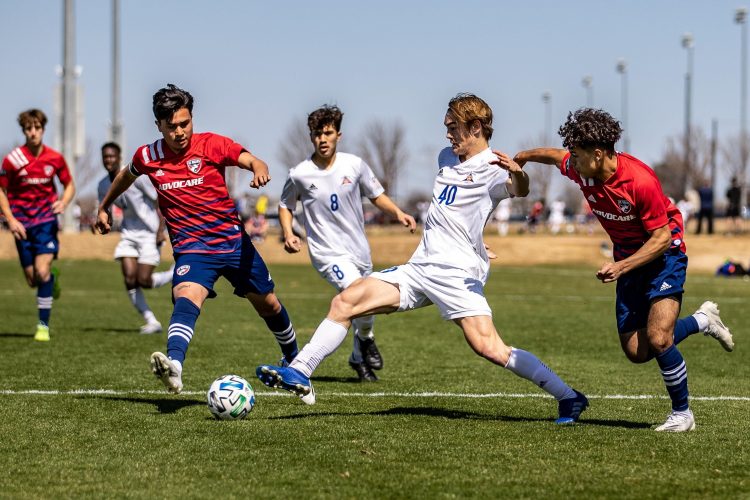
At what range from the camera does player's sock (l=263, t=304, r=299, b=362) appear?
30.1 ft

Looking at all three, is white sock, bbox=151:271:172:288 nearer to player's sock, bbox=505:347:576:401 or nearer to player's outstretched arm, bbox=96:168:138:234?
player's outstretched arm, bbox=96:168:138:234

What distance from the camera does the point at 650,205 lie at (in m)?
6.89

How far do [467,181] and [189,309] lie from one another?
2068 mm

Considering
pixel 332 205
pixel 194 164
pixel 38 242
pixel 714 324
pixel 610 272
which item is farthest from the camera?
pixel 38 242

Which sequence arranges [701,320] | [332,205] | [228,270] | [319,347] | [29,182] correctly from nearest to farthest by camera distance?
[319,347] → [701,320] → [228,270] → [332,205] → [29,182]

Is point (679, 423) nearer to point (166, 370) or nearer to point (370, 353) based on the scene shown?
point (166, 370)

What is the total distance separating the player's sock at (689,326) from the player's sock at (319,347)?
2.21 metres

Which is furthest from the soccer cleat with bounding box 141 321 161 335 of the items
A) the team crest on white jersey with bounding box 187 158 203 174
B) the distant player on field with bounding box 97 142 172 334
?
the team crest on white jersey with bounding box 187 158 203 174

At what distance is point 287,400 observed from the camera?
27.6 ft

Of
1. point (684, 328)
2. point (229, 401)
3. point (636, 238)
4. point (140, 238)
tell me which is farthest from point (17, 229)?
point (636, 238)

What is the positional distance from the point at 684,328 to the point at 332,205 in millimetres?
3050

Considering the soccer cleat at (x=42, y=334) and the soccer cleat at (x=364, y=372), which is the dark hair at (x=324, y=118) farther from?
the soccer cleat at (x=42, y=334)

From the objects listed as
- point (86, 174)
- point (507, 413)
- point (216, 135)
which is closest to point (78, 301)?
point (216, 135)

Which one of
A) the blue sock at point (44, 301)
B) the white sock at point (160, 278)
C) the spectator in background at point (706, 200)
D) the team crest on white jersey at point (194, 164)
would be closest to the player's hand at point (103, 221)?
the team crest on white jersey at point (194, 164)
